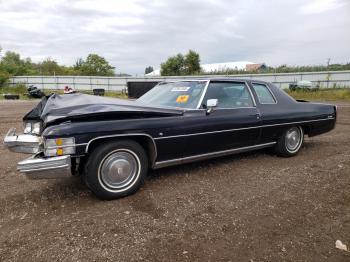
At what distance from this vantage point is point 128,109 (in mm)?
3277

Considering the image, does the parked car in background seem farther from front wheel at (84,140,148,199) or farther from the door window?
front wheel at (84,140,148,199)

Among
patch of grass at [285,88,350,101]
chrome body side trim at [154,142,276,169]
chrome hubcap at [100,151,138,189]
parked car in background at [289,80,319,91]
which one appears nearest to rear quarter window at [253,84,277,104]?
chrome body side trim at [154,142,276,169]

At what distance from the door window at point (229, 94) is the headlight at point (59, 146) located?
6.31 feet

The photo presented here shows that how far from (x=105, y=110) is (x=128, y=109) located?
11.1 inches

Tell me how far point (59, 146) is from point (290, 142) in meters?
3.97

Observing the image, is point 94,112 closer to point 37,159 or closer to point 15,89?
point 37,159

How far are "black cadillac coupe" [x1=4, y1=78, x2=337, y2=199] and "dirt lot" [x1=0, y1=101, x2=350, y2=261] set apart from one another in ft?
1.15

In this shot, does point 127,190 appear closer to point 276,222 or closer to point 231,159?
point 276,222

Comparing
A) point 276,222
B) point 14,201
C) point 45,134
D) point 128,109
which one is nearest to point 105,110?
point 128,109

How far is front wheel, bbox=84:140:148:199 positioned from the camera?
9.97 ft

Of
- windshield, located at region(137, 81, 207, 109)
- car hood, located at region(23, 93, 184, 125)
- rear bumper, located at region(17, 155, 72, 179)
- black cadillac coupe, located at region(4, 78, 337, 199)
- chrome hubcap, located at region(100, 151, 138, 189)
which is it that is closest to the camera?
rear bumper, located at region(17, 155, 72, 179)

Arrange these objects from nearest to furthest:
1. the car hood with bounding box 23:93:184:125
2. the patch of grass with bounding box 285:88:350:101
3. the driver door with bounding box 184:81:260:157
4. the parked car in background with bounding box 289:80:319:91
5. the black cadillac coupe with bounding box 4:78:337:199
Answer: the black cadillac coupe with bounding box 4:78:337:199 < the car hood with bounding box 23:93:184:125 < the driver door with bounding box 184:81:260:157 < the patch of grass with bounding box 285:88:350:101 < the parked car in background with bounding box 289:80:319:91

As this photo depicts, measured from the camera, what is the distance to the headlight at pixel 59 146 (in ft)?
9.33

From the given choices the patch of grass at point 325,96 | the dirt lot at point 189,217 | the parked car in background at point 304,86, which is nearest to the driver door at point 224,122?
the dirt lot at point 189,217
